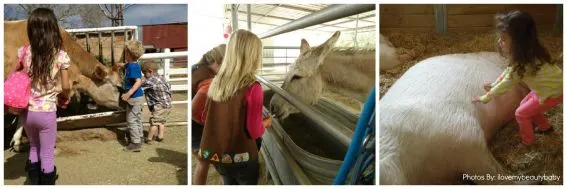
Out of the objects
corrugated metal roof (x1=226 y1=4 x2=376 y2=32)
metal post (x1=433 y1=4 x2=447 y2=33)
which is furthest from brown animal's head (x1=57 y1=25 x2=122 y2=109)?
metal post (x1=433 y1=4 x2=447 y2=33)

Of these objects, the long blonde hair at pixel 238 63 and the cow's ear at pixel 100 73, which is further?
the cow's ear at pixel 100 73

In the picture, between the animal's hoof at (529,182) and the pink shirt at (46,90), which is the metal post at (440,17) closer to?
the animal's hoof at (529,182)

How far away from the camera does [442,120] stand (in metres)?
2.29

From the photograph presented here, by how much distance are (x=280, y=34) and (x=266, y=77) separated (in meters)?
0.24

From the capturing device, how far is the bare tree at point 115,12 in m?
2.42

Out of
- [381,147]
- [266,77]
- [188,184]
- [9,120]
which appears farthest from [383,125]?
[9,120]

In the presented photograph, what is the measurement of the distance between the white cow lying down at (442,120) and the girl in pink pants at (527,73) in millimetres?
43

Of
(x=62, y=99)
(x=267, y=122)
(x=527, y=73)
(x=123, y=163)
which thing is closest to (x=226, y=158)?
(x=267, y=122)

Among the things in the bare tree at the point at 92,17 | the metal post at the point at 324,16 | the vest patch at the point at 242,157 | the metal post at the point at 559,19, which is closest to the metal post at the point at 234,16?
the metal post at the point at 324,16

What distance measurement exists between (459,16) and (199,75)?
4.71ft

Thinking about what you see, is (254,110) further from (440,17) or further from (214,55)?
(440,17)

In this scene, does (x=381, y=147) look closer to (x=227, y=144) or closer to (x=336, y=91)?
(x=336, y=91)

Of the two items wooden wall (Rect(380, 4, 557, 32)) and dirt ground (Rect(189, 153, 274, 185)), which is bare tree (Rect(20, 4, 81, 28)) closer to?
dirt ground (Rect(189, 153, 274, 185))

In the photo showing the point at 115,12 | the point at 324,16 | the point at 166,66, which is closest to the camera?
the point at 324,16
